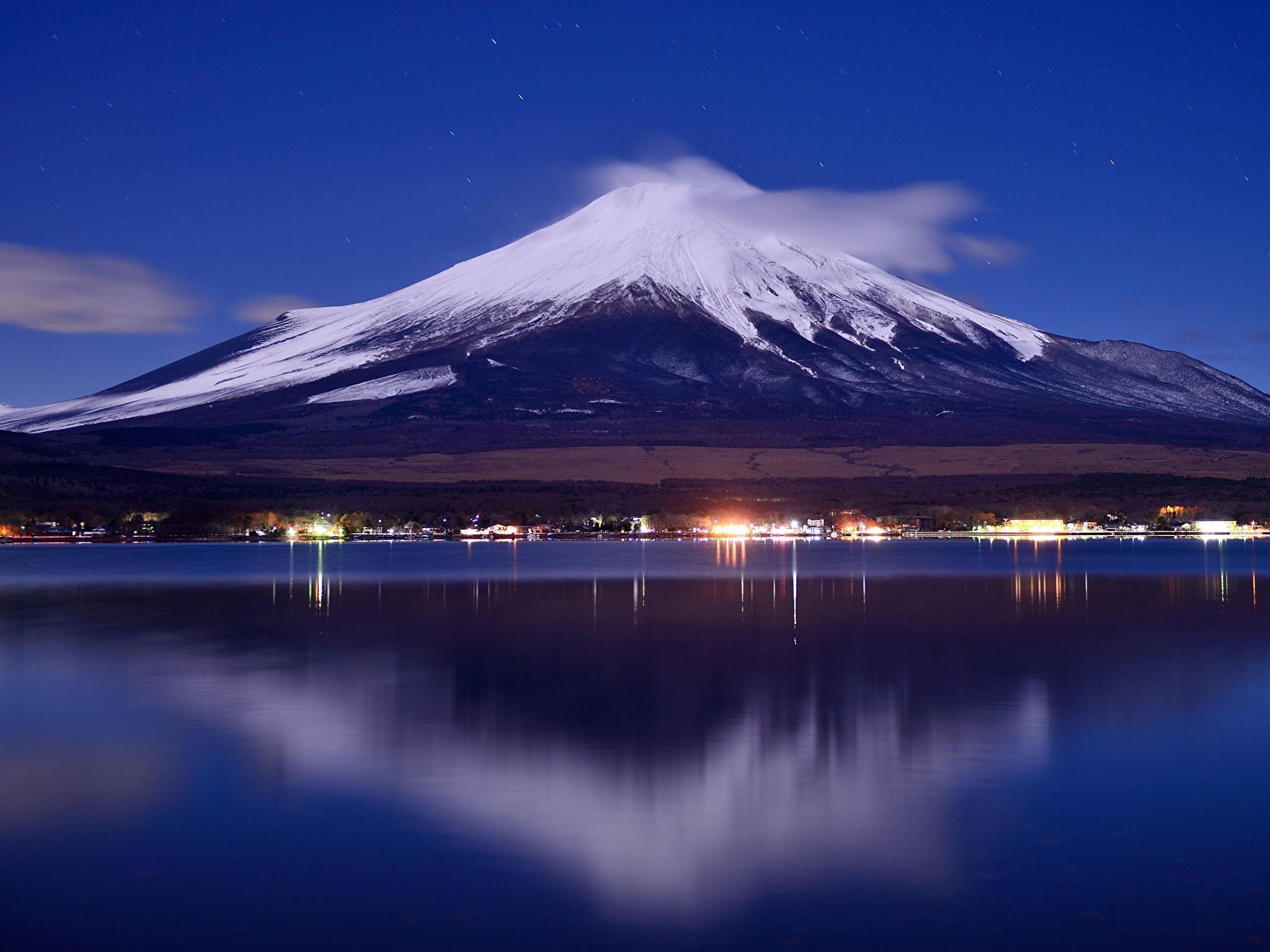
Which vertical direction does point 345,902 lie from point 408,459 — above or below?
below

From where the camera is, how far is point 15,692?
20719mm

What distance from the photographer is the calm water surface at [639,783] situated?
9.76m

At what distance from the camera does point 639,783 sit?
13812 mm

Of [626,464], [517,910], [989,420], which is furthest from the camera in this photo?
[989,420]

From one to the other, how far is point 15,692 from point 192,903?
1214 cm

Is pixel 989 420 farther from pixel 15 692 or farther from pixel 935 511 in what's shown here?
pixel 15 692

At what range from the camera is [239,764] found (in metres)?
15.1

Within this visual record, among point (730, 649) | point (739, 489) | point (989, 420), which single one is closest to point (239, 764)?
point (730, 649)

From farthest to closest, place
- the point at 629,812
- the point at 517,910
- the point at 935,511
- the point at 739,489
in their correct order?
the point at 739,489 → the point at 935,511 → the point at 629,812 → the point at 517,910

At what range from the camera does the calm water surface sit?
9.76 meters

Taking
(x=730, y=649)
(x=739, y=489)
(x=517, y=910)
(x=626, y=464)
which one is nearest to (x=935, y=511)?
(x=739, y=489)

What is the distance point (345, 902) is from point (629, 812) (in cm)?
318

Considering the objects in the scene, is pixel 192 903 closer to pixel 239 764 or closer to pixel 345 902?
pixel 345 902

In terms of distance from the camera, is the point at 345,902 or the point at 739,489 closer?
the point at 345,902
